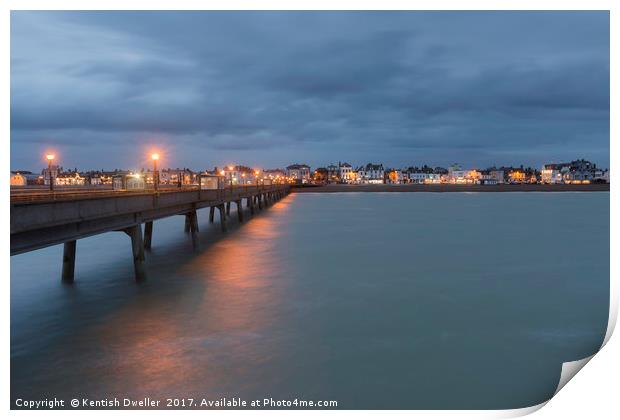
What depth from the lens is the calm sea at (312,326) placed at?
Answer: 444 inches

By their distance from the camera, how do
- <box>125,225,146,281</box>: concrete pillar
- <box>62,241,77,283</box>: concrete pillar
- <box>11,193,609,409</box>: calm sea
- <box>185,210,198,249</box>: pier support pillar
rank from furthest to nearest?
<box>185,210,198,249</box>: pier support pillar
<box>62,241,77,283</box>: concrete pillar
<box>125,225,146,281</box>: concrete pillar
<box>11,193,609,409</box>: calm sea

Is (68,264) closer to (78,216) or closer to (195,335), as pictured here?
(78,216)

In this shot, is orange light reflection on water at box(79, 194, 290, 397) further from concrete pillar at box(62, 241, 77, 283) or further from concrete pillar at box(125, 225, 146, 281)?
concrete pillar at box(62, 241, 77, 283)

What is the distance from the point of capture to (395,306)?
18.6 m

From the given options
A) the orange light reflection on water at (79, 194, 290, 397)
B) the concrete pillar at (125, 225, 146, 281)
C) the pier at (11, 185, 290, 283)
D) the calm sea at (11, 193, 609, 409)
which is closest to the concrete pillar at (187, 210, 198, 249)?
the calm sea at (11, 193, 609, 409)

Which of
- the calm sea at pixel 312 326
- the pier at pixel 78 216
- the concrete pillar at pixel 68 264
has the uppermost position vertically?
the pier at pixel 78 216

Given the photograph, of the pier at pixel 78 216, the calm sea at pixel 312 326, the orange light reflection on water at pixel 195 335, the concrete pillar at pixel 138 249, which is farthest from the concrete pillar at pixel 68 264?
the orange light reflection on water at pixel 195 335

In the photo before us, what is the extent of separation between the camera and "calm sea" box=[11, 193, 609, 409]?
11.3 meters

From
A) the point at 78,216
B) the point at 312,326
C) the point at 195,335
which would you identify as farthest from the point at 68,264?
the point at 312,326

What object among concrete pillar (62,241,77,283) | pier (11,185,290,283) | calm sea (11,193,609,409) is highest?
pier (11,185,290,283)

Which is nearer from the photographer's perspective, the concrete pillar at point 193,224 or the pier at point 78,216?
the pier at point 78,216

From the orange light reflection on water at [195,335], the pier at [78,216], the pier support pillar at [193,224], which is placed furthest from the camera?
the pier support pillar at [193,224]

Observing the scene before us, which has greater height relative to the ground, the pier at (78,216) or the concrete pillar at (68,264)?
the pier at (78,216)

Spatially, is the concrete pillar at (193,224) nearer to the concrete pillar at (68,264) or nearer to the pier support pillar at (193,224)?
the pier support pillar at (193,224)
